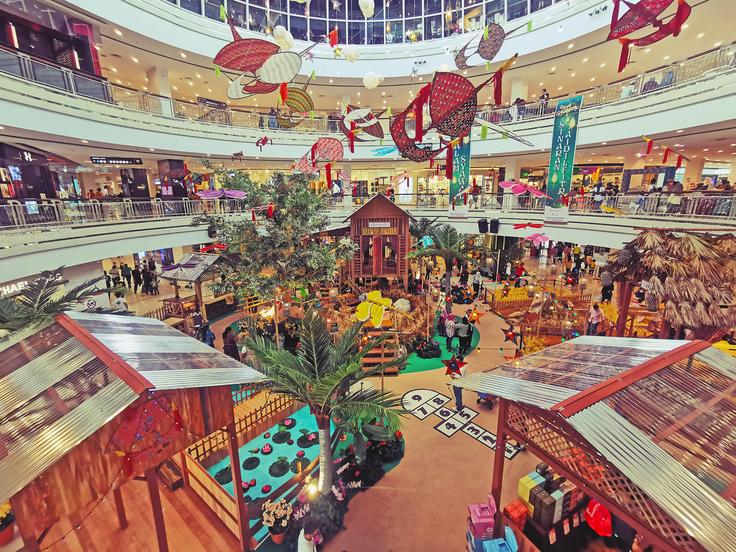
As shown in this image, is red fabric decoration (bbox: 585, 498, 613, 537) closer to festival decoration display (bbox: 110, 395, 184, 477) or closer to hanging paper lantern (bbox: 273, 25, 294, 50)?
festival decoration display (bbox: 110, 395, 184, 477)

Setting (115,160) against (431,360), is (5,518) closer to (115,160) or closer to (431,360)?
(431,360)

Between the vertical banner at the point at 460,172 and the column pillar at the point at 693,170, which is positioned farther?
the column pillar at the point at 693,170

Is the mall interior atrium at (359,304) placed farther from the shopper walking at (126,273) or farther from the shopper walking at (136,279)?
the shopper walking at (136,279)

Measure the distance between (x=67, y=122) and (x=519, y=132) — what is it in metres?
17.2

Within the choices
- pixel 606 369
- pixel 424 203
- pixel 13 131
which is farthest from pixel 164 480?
pixel 424 203

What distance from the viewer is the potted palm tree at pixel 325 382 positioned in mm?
4773


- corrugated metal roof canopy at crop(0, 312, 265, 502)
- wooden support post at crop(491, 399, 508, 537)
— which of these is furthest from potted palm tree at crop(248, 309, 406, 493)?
wooden support post at crop(491, 399, 508, 537)

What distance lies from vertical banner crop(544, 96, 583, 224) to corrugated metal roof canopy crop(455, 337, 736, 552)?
9.82m

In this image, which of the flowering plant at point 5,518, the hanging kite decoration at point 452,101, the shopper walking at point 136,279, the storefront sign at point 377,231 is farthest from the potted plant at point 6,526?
the shopper walking at point 136,279

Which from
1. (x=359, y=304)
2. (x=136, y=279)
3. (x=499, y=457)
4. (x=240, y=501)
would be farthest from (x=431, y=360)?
(x=136, y=279)

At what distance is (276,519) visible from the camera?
504 cm

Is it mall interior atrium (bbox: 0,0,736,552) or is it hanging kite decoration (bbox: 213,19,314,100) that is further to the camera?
hanging kite decoration (bbox: 213,19,314,100)

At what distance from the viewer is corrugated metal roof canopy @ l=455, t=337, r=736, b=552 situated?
2461 mm

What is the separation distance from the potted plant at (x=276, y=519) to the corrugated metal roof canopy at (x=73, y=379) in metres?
2.35
